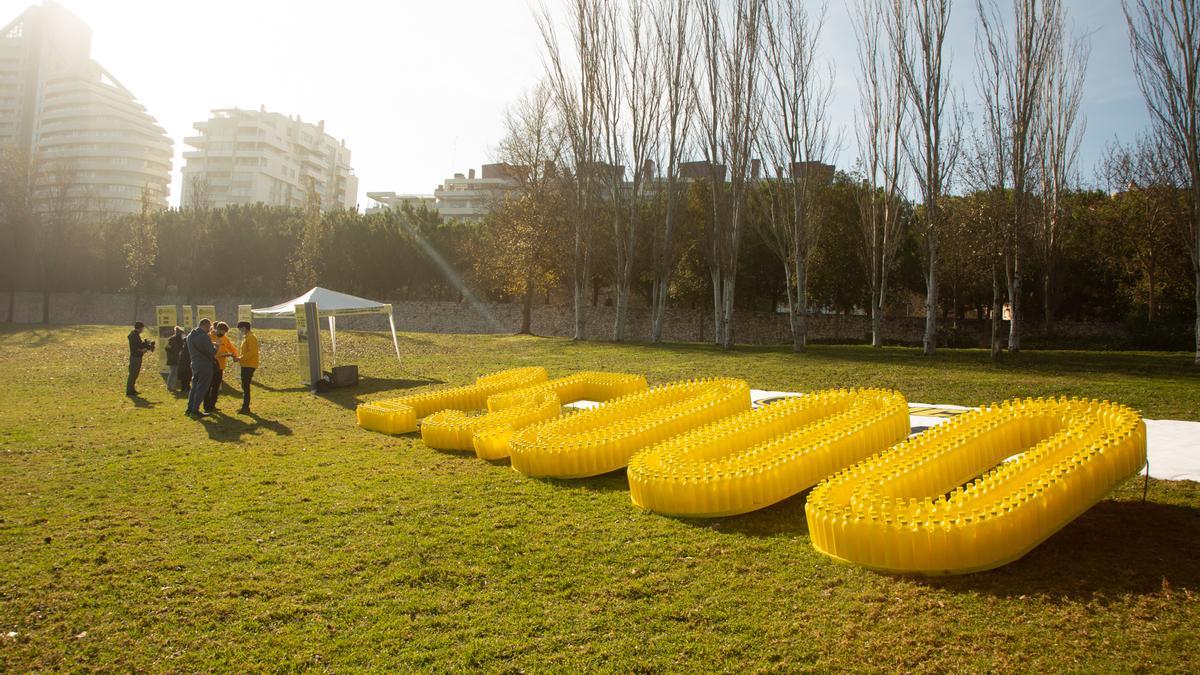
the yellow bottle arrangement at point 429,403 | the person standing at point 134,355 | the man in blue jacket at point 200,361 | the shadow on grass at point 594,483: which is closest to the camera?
the shadow on grass at point 594,483

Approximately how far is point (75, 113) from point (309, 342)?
430 ft

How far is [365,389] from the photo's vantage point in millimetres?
19766

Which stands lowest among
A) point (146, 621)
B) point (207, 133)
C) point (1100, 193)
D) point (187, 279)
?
point (146, 621)

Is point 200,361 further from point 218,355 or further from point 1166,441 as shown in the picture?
→ point 1166,441

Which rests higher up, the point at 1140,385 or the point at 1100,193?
the point at 1100,193

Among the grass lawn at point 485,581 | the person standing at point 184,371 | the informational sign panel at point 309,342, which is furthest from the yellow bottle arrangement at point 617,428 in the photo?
the person standing at point 184,371

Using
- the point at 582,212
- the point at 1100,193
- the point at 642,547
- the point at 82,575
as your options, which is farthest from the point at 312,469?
the point at 1100,193

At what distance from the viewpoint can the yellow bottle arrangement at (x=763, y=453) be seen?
7.63 m

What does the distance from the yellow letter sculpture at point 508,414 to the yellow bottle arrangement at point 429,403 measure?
85 centimetres

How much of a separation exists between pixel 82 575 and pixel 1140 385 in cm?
1928

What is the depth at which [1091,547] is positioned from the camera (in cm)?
633

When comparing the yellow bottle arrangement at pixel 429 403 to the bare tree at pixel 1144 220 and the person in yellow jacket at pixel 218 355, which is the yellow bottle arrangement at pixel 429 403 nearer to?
the person in yellow jacket at pixel 218 355

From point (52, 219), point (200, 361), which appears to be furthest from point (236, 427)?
point (52, 219)

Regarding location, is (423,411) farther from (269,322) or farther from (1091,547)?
(269,322)
